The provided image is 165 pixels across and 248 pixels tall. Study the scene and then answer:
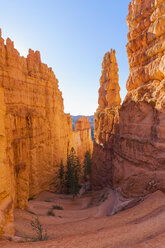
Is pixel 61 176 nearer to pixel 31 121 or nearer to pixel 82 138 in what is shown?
pixel 31 121

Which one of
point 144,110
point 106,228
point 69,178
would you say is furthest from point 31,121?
point 106,228

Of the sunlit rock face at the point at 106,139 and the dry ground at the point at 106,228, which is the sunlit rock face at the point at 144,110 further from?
the sunlit rock face at the point at 106,139

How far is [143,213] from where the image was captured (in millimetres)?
10656

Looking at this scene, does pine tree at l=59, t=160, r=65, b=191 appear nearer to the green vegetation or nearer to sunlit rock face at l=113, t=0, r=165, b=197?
the green vegetation

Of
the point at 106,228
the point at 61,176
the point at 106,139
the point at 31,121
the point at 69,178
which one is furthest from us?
the point at 61,176

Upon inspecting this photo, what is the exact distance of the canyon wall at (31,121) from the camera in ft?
55.0

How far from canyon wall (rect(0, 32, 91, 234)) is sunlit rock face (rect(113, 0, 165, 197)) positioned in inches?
526

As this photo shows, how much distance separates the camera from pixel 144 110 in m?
16.1

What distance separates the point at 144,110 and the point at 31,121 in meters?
17.3

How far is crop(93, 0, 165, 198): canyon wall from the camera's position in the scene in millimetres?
13844

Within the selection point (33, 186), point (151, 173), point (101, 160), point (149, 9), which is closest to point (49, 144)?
point (33, 186)

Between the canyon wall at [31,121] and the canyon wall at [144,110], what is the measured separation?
523 inches

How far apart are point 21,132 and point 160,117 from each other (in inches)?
732

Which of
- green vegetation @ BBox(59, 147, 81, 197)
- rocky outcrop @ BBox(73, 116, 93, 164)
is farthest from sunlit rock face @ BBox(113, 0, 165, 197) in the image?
rocky outcrop @ BBox(73, 116, 93, 164)
